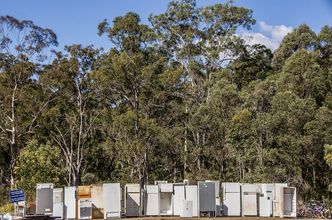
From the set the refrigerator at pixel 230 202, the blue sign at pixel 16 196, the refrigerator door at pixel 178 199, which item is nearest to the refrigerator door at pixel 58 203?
the blue sign at pixel 16 196

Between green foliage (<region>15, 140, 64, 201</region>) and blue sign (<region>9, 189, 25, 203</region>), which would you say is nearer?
blue sign (<region>9, 189, 25, 203</region>)

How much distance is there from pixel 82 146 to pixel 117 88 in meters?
6.85

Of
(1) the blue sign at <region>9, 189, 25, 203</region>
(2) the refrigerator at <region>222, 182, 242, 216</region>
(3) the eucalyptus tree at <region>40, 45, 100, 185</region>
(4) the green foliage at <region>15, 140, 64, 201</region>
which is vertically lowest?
(2) the refrigerator at <region>222, 182, 242, 216</region>

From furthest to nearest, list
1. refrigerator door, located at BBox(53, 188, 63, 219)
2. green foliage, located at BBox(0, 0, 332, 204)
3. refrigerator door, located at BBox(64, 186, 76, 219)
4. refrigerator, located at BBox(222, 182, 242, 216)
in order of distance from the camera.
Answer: green foliage, located at BBox(0, 0, 332, 204) < refrigerator, located at BBox(222, 182, 242, 216) < refrigerator door, located at BBox(64, 186, 76, 219) < refrigerator door, located at BBox(53, 188, 63, 219)

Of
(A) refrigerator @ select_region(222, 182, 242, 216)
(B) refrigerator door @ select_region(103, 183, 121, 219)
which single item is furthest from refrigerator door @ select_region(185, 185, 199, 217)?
(B) refrigerator door @ select_region(103, 183, 121, 219)

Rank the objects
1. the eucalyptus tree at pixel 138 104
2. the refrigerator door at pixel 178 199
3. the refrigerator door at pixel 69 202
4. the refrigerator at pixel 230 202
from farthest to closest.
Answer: the eucalyptus tree at pixel 138 104, the refrigerator at pixel 230 202, the refrigerator door at pixel 178 199, the refrigerator door at pixel 69 202

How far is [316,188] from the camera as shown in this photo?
150ft

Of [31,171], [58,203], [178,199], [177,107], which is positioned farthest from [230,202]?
[177,107]

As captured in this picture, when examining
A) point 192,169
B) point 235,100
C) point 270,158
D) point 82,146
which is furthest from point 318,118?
point 82,146

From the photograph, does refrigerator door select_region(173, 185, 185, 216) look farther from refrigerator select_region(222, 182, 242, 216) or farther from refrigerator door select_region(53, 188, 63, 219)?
refrigerator door select_region(53, 188, 63, 219)

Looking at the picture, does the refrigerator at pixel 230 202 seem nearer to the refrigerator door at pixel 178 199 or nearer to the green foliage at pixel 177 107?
the refrigerator door at pixel 178 199

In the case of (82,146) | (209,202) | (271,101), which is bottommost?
(209,202)

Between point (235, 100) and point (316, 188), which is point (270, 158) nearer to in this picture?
point (316, 188)

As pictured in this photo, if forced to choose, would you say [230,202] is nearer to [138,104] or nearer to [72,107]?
[138,104]
